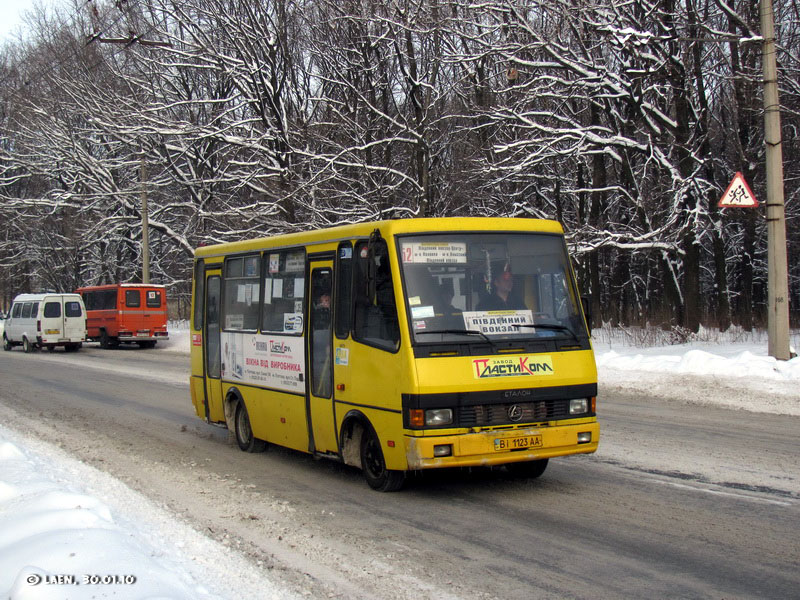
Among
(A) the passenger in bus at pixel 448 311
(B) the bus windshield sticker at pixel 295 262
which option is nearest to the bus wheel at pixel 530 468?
(A) the passenger in bus at pixel 448 311

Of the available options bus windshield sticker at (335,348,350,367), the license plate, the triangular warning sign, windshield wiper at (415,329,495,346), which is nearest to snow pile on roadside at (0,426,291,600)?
bus windshield sticker at (335,348,350,367)

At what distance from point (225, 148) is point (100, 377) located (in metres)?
14.3

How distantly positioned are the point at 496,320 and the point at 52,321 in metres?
33.4

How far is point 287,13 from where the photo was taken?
31.8 m

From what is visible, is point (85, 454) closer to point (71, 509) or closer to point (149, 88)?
point (71, 509)

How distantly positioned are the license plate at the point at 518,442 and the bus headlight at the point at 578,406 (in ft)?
1.54

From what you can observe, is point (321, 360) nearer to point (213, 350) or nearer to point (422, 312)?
point (422, 312)

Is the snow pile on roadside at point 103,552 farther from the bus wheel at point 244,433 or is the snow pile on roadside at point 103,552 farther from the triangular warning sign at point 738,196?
the triangular warning sign at point 738,196

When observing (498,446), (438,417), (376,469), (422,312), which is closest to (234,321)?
(376,469)

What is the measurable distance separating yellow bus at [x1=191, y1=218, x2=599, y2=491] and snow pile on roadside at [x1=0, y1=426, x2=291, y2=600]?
6.46ft

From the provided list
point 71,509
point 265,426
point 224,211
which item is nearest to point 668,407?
point 265,426

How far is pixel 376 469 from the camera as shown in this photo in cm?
838

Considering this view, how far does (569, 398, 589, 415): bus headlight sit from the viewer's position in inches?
316

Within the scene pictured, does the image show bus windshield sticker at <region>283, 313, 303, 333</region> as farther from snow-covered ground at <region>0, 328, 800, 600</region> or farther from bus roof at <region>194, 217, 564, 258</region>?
snow-covered ground at <region>0, 328, 800, 600</region>
